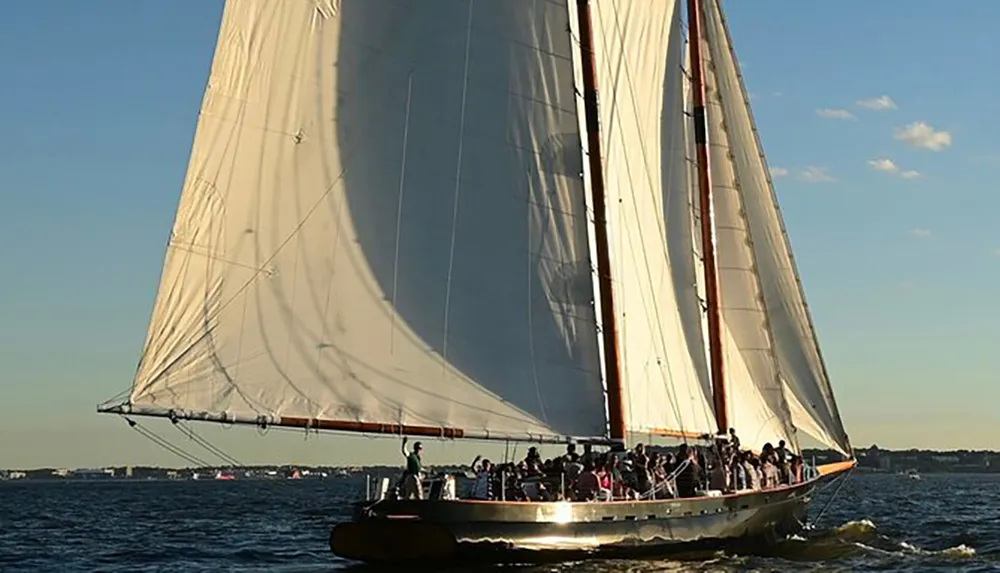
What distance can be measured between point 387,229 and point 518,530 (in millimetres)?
7390

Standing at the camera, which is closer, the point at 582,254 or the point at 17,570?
the point at 582,254

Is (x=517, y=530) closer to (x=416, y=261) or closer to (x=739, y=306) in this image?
(x=416, y=261)

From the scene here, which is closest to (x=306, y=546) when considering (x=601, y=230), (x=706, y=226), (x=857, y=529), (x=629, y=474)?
(x=629, y=474)

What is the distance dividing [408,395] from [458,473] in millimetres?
2020

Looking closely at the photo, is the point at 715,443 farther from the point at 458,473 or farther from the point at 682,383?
the point at 458,473

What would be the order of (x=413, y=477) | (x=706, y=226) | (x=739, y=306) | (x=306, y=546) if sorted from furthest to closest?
(x=306, y=546)
(x=739, y=306)
(x=706, y=226)
(x=413, y=477)

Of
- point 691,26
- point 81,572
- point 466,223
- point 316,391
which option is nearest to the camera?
point 316,391

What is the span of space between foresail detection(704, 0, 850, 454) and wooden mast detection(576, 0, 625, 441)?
9.69 metres

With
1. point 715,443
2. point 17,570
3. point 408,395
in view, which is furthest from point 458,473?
point 17,570

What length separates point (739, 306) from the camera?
4600cm

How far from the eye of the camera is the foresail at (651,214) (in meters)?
41.2

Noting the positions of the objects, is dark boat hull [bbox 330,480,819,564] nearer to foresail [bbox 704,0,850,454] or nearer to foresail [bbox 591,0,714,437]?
foresail [bbox 591,0,714,437]

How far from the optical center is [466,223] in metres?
34.9

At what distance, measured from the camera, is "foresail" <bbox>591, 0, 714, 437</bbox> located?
1620 inches
